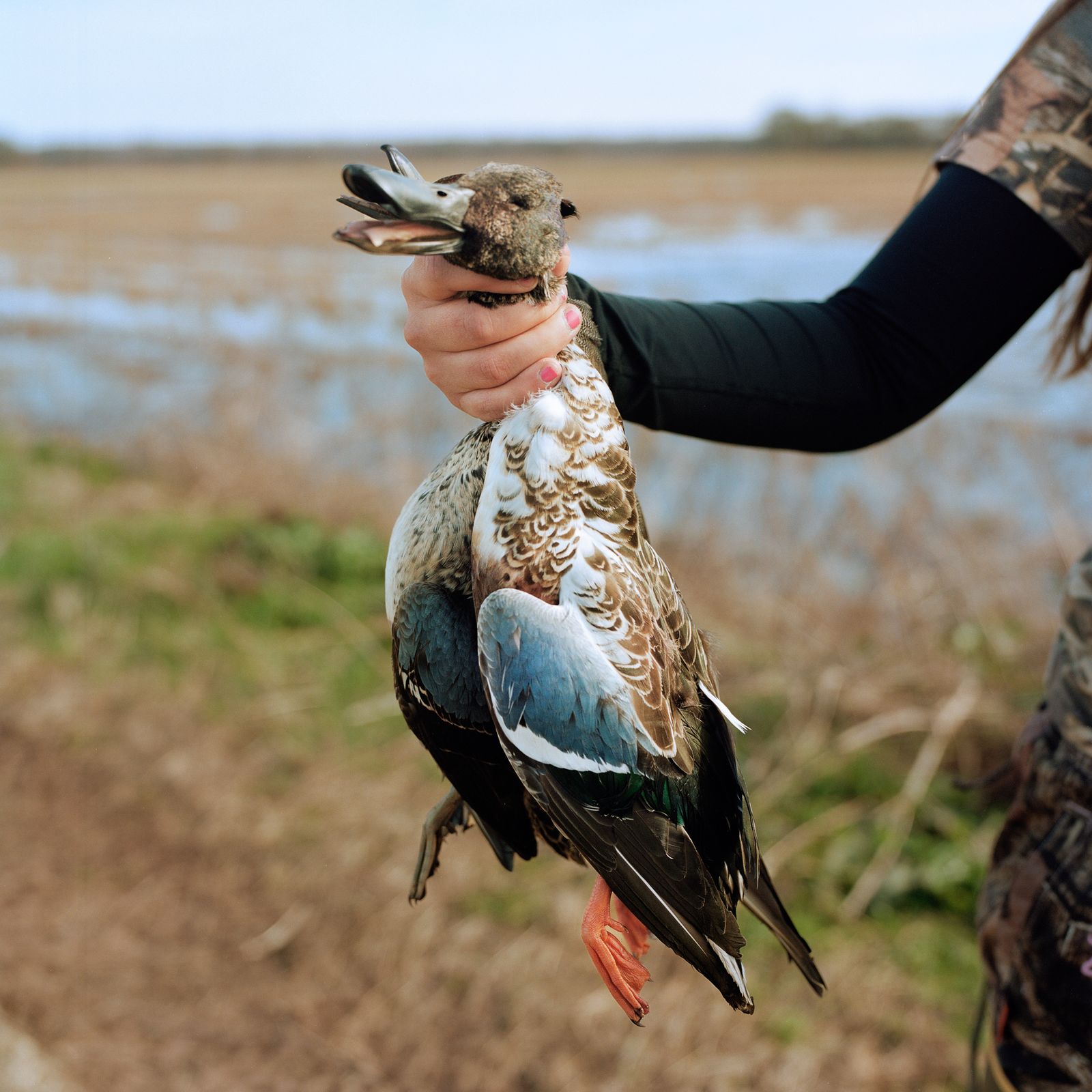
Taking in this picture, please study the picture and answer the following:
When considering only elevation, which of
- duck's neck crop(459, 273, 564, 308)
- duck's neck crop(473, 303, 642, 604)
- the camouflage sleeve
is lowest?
duck's neck crop(473, 303, 642, 604)

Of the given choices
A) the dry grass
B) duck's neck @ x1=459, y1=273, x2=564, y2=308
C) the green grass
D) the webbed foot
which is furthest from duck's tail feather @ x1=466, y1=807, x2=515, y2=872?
the green grass

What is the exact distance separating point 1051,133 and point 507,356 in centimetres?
129

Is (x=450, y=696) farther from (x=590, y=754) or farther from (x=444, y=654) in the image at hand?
(x=590, y=754)

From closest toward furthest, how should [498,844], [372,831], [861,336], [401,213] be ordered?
[401,213], [498,844], [861,336], [372,831]

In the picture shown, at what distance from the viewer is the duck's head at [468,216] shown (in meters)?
1.04

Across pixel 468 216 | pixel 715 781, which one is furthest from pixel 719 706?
pixel 468 216

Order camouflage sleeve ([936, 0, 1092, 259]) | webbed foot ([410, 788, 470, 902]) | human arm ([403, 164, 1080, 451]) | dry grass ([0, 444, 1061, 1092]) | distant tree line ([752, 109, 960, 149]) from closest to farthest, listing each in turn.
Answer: webbed foot ([410, 788, 470, 902]) → human arm ([403, 164, 1080, 451]) → camouflage sleeve ([936, 0, 1092, 259]) → dry grass ([0, 444, 1061, 1092]) → distant tree line ([752, 109, 960, 149])

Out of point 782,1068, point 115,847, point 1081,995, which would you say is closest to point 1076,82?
point 1081,995

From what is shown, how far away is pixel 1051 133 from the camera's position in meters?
1.85

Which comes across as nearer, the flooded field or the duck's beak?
the duck's beak

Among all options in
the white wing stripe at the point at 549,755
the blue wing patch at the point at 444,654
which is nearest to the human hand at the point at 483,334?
the blue wing patch at the point at 444,654

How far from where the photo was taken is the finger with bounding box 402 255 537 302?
1.23 metres

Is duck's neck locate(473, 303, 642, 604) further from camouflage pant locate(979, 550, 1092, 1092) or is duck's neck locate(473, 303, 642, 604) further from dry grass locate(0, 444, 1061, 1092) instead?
dry grass locate(0, 444, 1061, 1092)

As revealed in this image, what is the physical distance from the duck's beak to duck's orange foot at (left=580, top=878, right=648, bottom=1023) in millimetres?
835
